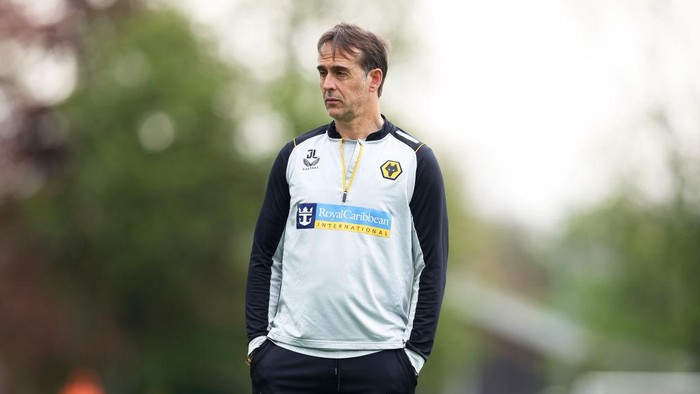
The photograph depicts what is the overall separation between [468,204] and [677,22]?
12.5 m

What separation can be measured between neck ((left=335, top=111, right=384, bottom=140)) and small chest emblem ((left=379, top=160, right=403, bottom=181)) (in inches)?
7.2

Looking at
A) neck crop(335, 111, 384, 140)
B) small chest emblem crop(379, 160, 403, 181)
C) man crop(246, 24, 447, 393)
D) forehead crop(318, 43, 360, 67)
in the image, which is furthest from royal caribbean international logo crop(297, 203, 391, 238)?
forehead crop(318, 43, 360, 67)

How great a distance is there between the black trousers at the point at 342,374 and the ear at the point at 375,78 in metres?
1.12

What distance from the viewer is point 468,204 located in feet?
129

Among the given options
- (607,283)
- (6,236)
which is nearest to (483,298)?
(607,283)

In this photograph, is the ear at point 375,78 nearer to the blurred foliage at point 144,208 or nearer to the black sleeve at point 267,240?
the black sleeve at point 267,240

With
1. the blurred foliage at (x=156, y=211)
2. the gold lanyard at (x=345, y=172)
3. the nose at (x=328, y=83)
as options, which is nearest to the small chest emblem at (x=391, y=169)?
the gold lanyard at (x=345, y=172)

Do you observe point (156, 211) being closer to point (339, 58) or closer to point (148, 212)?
point (148, 212)

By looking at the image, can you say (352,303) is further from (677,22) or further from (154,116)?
(154,116)

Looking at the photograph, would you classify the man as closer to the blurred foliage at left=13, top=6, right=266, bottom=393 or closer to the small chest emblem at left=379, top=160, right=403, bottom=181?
the small chest emblem at left=379, top=160, right=403, bottom=181

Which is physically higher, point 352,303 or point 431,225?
point 431,225

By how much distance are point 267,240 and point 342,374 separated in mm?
695

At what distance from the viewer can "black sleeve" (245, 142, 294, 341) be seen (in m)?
5.86

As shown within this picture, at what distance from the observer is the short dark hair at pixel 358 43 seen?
5746 mm
